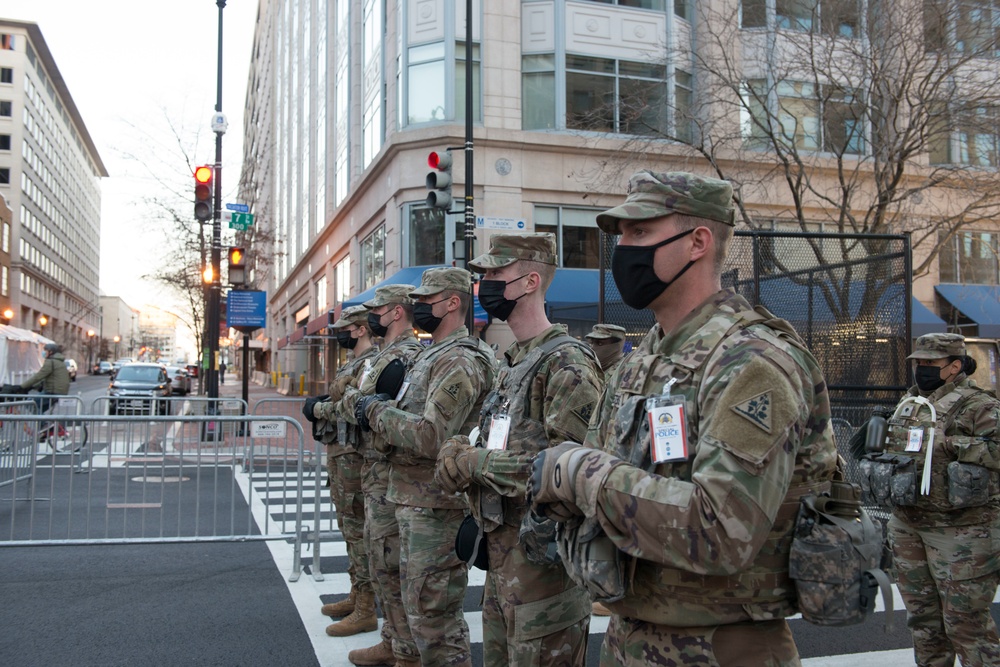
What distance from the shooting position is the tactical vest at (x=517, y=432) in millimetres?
3209

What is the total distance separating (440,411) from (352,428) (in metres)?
1.63

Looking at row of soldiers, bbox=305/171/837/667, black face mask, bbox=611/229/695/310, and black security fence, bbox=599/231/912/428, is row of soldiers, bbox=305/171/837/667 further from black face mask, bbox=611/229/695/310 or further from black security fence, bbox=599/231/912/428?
black security fence, bbox=599/231/912/428

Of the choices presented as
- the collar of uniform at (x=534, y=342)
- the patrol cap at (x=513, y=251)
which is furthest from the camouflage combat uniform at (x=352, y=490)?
the collar of uniform at (x=534, y=342)

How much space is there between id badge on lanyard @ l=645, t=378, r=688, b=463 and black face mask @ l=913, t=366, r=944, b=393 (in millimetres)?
3708

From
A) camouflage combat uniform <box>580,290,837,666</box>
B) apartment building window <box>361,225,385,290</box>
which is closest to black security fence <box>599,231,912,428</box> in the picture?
camouflage combat uniform <box>580,290,837,666</box>

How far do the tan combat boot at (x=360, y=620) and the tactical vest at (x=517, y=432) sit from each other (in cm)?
261

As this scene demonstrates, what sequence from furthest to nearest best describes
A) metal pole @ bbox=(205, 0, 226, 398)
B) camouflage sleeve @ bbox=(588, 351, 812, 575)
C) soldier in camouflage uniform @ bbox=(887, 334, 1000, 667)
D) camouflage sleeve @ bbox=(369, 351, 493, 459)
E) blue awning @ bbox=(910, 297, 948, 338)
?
blue awning @ bbox=(910, 297, 948, 338) < metal pole @ bbox=(205, 0, 226, 398) < soldier in camouflage uniform @ bbox=(887, 334, 1000, 667) < camouflage sleeve @ bbox=(369, 351, 493, 459) < camouflage sleeve @ bbox=(588, 351, 812, 575)

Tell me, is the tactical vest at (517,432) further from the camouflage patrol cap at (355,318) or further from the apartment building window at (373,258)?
the apartment building window at (373,258)

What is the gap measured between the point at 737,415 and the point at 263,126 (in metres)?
72.4

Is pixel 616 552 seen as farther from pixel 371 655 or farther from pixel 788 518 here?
pixel 371 655

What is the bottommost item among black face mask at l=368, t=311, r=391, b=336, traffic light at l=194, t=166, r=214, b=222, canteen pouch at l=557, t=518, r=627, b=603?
canteen pouch at l=557, t=518, r=627, b=603

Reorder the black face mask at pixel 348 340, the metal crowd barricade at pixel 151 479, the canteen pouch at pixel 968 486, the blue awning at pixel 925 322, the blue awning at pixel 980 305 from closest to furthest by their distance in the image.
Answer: the canteen pouch at pixel 968 486 < the black face mask at pixel 348 340 < the metal crowd barricade at pixel 151 479 < the blue awning at pixel 925 322 < the blue awning at pixel 980 305

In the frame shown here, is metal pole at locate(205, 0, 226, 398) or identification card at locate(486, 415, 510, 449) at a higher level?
metal pole at locate(205, 0, 226, 398)

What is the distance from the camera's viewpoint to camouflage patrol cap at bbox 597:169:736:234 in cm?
221
